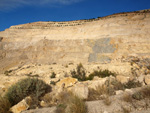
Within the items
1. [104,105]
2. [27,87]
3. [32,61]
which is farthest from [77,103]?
[32,61]

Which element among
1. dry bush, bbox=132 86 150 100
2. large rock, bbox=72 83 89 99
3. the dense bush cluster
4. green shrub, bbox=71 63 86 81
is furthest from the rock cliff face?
large rock, bbox=72 83 89 99

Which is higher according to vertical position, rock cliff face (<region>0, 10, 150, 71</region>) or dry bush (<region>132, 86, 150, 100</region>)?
rock cliff face (<region>0, 10, 150, 71</region>)

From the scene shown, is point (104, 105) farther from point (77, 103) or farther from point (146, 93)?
point (146, 93)

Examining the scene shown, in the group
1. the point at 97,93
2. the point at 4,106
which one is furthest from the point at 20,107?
the point at 97,93

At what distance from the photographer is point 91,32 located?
1555 centimetres

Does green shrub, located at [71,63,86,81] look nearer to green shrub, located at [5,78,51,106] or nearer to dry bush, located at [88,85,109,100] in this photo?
dry bush, located at [88,85,109,100]

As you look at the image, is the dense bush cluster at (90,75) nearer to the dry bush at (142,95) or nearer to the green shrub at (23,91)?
the green shrub at (23,91)

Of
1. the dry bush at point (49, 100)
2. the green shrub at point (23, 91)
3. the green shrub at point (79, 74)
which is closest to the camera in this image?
the green shrub at point (23, 91)

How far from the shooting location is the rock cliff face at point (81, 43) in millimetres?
11712

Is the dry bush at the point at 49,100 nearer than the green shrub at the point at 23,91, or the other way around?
the green shrub at the point at 23,91

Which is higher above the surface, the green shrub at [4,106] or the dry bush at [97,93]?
the green shrub at [4,106]

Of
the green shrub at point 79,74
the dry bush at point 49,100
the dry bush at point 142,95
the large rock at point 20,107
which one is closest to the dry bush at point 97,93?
the dry bush at point 142,95

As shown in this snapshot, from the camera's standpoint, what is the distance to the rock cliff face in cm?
1171

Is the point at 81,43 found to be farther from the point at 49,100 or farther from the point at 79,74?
the point at 49,100
